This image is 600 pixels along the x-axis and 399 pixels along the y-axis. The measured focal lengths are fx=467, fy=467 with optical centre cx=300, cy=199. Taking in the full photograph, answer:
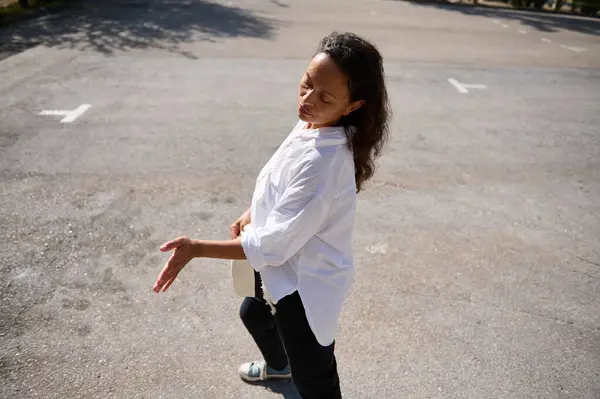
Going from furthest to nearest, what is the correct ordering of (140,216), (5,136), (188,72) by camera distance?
(188,72) → (5,136) → (140,216)

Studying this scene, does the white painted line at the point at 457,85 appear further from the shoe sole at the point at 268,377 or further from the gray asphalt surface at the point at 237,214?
the shoe sole at the point at 268,377

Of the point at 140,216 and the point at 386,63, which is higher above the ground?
the point at 386,63

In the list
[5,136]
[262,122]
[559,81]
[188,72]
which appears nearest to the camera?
[5,136]

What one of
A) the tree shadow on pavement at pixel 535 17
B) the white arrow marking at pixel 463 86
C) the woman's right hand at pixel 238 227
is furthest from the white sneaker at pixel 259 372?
the tree shadow on pavement at pixel 535 17

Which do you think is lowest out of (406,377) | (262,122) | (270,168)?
(406,377)

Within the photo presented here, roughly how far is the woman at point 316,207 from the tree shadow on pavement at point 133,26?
7.22 m

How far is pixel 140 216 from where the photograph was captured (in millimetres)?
3803

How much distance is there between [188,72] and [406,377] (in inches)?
239

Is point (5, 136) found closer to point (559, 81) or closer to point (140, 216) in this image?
point (140, 216)

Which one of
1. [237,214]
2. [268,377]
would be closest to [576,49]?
[237,214]

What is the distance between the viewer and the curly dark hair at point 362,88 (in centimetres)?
148

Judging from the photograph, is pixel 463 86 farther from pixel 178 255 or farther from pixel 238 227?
pixel 178 255

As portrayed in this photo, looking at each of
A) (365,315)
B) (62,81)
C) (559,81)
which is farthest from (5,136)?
(559,81)

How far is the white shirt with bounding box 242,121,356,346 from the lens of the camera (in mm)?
1537
